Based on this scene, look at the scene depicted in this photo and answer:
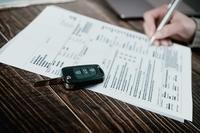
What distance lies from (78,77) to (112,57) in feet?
0.49

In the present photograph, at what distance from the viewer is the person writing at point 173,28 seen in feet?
2.89

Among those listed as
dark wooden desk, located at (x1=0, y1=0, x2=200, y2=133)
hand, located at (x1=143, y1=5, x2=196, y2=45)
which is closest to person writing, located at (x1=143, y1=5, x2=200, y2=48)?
hand, located at (x1=143, y1=5, x2=196, y2=45)

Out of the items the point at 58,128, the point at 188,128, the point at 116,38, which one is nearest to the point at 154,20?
the point at 116,38

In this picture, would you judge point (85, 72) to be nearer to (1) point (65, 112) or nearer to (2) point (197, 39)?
(1) point (65, 112)

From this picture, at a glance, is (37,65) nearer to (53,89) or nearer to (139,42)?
(53,89)

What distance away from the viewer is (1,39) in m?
0.71

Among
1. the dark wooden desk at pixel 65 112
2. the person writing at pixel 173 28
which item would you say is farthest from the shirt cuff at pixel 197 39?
the dark wooden desk at pixel 65 112

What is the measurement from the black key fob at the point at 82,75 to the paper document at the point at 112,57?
19 millimetres

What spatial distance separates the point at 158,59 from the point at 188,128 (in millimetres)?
228

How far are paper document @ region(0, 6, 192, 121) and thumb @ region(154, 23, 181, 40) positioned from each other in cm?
4

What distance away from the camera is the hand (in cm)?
88

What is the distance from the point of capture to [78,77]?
61 cm

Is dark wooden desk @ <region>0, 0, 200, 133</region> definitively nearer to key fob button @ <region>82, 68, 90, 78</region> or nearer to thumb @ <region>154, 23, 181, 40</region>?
key fob button @ <region>82, 68, 90, 78</region>

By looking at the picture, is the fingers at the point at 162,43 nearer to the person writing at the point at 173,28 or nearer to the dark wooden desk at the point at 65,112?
the person writing at the point at 173,28
